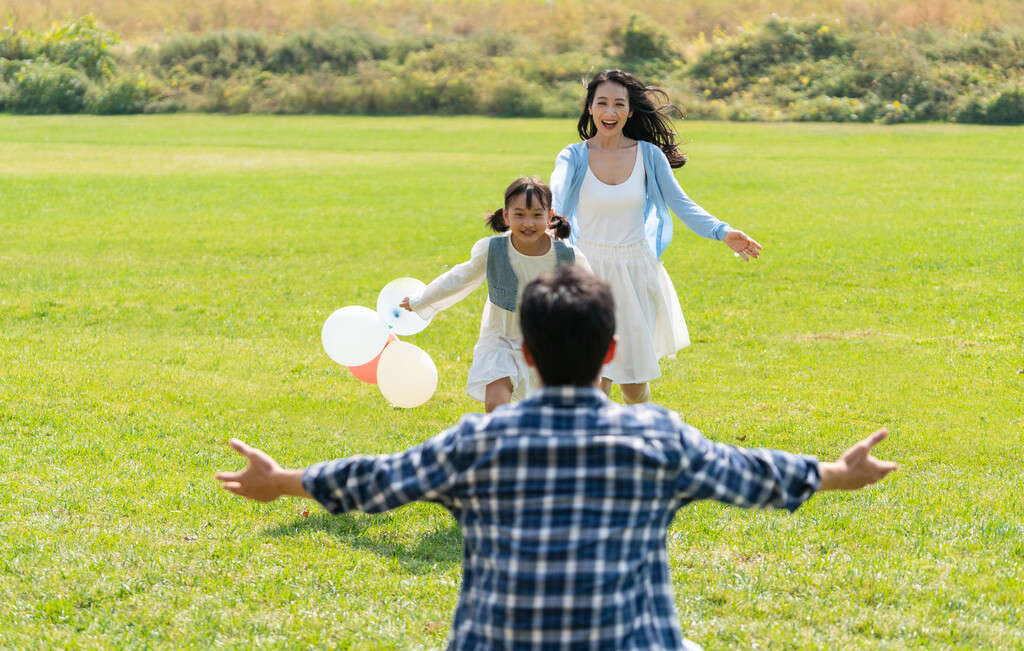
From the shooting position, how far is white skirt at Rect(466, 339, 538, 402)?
17.2ft

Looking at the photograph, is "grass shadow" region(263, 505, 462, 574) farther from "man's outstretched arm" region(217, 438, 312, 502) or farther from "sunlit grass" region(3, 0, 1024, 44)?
"sunlit grass" region(3, 0, 1024, 44)

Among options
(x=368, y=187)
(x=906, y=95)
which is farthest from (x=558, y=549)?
(x=906, y=95)

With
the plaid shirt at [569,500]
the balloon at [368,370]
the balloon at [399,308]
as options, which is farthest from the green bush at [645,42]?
the plaid shirt at [569,500]

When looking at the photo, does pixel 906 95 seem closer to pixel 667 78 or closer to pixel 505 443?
pixel 667 78

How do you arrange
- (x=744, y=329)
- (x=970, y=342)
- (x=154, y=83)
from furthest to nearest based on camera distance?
(x=154, y=83), (x=744, y=329), (x=970, y=342)

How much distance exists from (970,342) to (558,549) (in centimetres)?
803

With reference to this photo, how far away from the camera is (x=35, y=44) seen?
159ft

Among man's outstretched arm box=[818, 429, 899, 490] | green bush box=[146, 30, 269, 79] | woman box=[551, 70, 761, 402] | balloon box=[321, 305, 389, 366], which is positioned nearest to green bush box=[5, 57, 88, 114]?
green bush box=[146, 30, 269, 79]

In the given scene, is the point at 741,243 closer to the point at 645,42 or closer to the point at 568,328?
the point at 568,328

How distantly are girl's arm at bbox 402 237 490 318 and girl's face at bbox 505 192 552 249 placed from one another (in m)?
0.16

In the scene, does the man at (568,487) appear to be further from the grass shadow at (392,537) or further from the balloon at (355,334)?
the balloon at (355,334)

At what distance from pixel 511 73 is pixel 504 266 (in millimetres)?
38210

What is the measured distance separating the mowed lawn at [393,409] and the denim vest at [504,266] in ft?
3.52

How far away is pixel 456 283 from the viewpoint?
5.34 m
